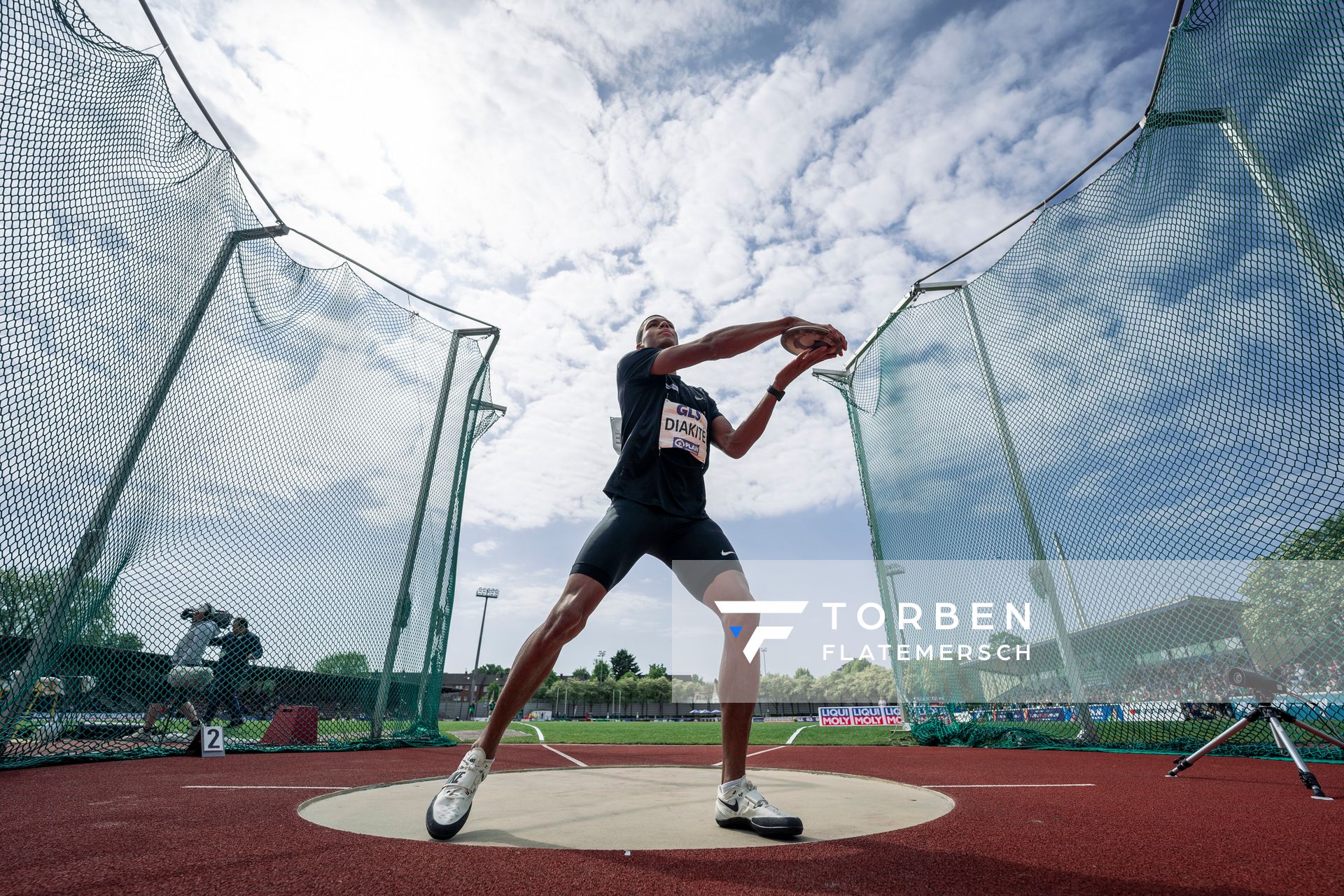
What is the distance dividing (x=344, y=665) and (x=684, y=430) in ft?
17.1

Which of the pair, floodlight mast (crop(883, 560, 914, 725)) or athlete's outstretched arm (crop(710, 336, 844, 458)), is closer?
athlete's outstretched arm (crop(710, 336, 844, 458))

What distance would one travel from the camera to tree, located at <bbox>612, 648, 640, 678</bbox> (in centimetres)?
11388

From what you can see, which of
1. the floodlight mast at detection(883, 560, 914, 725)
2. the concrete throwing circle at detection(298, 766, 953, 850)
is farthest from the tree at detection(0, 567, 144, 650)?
the floodlight mast at detection(883, 560, 914, 725)

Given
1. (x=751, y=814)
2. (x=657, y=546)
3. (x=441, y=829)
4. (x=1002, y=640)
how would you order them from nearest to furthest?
(x=441, y=829) < (x=751, y=814) < (x=657, y=546) < (x=1002, y=640)

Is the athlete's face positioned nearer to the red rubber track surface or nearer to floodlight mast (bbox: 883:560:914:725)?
the red rubber track surface

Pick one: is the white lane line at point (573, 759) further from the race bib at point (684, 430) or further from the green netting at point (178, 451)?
the race bib at point (684, 430)

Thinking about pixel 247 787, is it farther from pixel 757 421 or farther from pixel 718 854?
pixel 757 421

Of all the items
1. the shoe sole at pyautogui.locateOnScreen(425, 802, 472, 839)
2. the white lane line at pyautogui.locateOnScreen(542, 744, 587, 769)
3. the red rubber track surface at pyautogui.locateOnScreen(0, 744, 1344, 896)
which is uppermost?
the shoe sole at pyautogui.locateOnScreen(425, 802, 472, 839)

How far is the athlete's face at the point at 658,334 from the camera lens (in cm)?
291

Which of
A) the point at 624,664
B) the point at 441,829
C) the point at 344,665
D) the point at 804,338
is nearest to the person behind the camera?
the point at 441,829

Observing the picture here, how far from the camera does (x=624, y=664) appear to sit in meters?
116

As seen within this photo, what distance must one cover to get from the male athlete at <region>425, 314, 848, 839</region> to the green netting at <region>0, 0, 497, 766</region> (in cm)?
320

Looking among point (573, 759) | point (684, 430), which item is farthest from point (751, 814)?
point (573, 759)

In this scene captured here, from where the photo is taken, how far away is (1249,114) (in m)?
4.18
